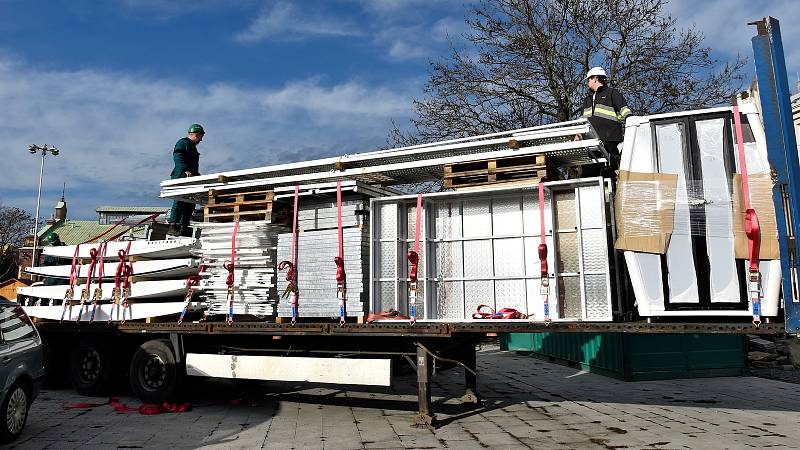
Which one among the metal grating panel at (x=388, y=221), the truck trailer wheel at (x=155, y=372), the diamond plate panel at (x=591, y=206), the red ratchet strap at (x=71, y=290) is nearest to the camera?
the diamond plate panel at (x=591, y=206)

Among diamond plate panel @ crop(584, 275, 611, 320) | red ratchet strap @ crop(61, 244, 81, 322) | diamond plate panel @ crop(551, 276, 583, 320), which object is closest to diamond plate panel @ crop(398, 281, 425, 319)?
diamond plate panel @ crop(551, 276, 583, 320)

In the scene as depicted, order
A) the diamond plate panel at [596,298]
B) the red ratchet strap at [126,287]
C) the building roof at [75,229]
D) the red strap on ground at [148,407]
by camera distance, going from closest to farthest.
→ the diamond plate panel at [596,298]
the red strap on ground at [148,407]
the red ratchet strap at [126,287]
the building roof at [75,229]

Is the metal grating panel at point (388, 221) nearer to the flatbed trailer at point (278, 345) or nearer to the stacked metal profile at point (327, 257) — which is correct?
the stacked metal profile at point (327, 257)

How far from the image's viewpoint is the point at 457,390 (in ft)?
36.5

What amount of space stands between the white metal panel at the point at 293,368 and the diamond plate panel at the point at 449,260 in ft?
4.61

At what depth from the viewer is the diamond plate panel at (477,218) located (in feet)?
24.3

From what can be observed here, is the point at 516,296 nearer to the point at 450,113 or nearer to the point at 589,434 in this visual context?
the point at 589,434

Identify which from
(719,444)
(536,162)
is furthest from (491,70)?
(719,444)

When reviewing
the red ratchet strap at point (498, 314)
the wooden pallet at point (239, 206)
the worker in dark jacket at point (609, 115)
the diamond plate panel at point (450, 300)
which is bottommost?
the red ratchet strap at point (498, 314)

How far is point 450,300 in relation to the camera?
753 cm

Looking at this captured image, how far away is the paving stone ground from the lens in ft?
23.0

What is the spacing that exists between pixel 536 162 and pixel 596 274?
1.52m

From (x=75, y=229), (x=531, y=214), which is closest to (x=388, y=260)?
(x=531, y=214)

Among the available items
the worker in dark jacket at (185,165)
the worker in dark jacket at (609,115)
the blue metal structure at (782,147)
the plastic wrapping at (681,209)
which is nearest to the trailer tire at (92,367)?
the worker in dark jacket at (185,165)
